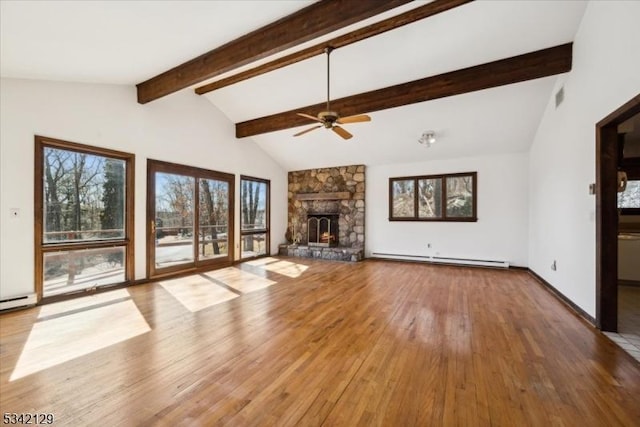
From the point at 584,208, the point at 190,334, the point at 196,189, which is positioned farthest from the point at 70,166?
the point at 584,208

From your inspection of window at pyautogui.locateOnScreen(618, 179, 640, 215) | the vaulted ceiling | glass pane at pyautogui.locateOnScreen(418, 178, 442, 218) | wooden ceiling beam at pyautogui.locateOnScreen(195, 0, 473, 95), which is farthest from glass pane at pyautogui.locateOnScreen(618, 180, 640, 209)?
wooden ceiling beam at pyautogui.locateOnScreen(195, 0, 473, 95)

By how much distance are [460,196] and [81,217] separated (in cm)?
701

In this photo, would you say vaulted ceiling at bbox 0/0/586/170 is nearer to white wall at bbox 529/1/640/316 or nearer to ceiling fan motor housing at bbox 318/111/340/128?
white wall at bbox 529/1/640/316

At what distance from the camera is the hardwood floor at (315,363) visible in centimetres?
157

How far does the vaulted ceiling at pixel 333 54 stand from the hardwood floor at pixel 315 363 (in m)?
2.77

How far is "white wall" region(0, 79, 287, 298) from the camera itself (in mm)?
3164

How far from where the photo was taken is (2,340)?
8.00 feet

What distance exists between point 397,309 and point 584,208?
2.37 meters

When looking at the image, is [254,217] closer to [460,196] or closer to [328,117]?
[328,117]

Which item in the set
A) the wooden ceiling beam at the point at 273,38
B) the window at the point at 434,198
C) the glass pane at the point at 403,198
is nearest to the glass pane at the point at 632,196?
the window at the point at 434,198

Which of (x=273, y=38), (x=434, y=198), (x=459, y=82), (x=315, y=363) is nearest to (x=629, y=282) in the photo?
(x=434, y=198)

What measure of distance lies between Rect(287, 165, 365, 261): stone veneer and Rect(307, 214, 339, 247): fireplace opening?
12cm

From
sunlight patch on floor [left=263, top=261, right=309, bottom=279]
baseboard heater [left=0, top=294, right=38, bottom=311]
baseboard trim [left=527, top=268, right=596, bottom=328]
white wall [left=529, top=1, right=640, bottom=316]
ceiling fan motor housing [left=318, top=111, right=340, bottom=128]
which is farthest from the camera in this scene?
sunlight patch on floor [left=263, top=261, right=309, bottom=279]

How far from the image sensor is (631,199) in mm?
4941
